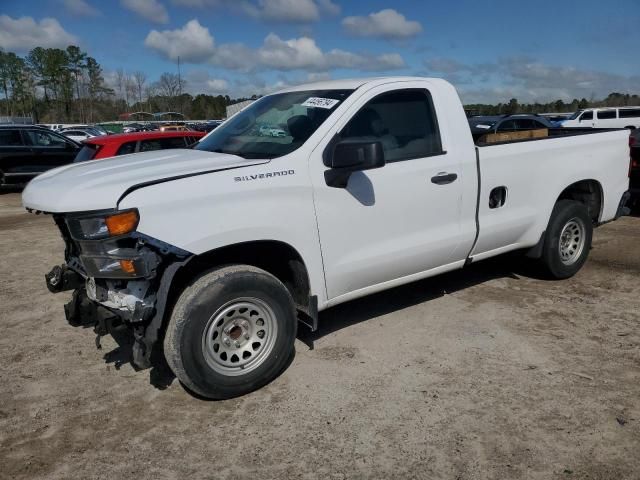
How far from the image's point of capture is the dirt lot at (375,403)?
2916mm

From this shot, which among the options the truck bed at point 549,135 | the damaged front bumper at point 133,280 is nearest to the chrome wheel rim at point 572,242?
the truck bed at point 549,135

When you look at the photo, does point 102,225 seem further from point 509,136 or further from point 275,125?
point 509,136

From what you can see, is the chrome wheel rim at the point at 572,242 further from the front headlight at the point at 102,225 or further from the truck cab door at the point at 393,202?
the front headlight at the point at 102,225

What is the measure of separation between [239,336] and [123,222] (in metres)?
1.04

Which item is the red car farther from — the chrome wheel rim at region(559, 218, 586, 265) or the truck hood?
the chrome wheel rim at region(559, 218, 586, 265)

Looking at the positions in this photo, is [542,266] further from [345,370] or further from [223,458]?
[223,458]

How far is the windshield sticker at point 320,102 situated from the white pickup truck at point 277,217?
0.05ft

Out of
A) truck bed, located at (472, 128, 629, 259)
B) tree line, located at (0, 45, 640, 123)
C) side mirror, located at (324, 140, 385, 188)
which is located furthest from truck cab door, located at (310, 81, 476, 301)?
tree line, located at (0, 45, 640, 123)

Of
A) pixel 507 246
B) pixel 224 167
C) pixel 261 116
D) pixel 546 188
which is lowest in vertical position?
pixel 507 246

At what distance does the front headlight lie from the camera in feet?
10.1

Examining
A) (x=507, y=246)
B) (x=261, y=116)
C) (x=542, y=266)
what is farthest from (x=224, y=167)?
(x=542, y=266)

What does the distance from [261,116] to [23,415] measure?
270 cm

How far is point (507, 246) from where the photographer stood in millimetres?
5051

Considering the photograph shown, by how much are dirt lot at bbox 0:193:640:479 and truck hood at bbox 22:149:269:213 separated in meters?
1.31
